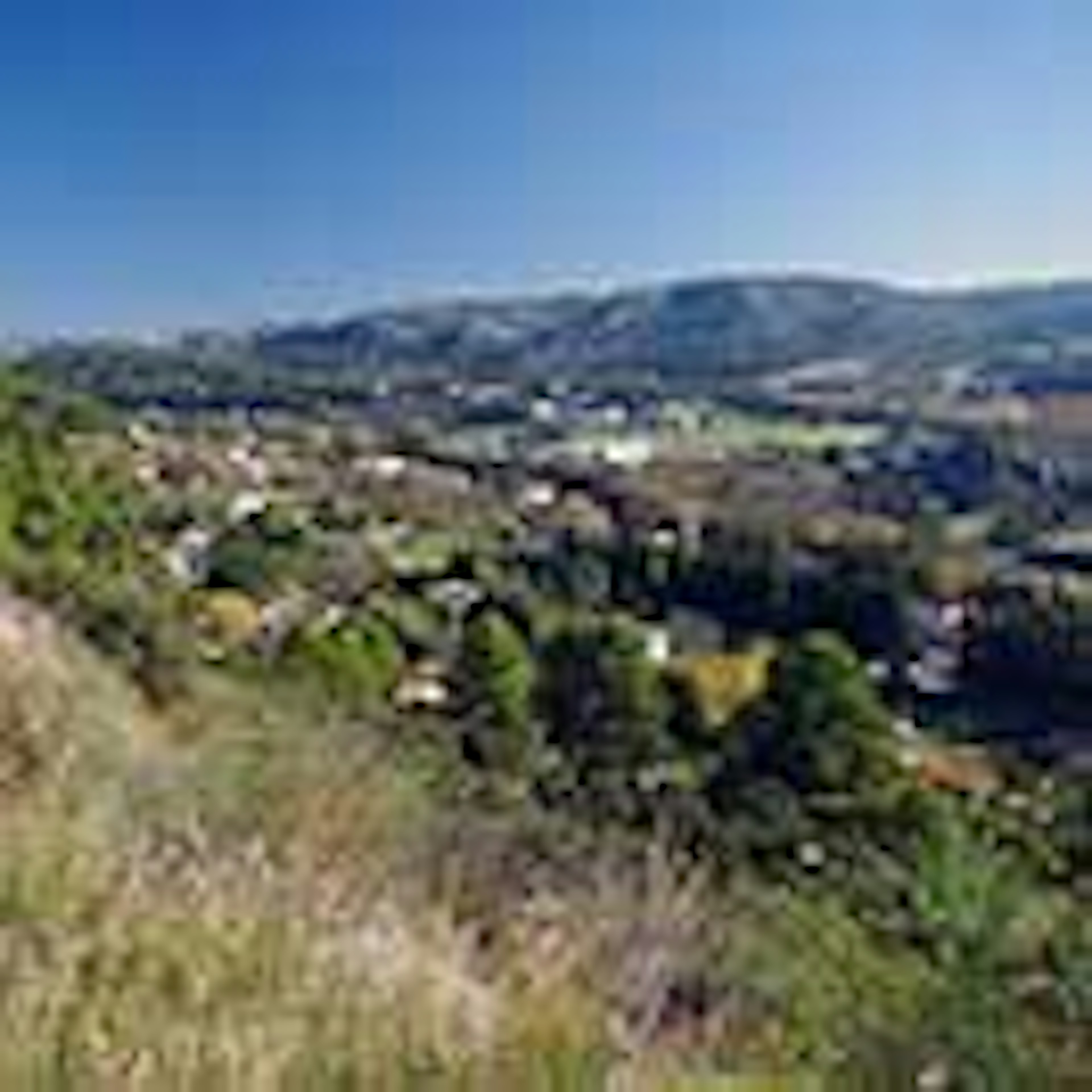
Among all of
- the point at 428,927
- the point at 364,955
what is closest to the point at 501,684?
the point at 428,927

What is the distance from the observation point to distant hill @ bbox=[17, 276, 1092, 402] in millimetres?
154375

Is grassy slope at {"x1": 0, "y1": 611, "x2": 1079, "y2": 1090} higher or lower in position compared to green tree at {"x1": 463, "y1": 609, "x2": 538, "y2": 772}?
higher

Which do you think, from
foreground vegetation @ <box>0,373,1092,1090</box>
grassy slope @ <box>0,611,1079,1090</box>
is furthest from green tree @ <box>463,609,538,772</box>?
grassy slope @ <box>0,611,1079,1090</box>

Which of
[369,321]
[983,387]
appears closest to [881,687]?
[983,387]

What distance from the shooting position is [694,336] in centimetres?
17575

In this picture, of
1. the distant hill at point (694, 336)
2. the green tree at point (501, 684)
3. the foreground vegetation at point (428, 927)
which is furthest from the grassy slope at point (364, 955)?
the distant hill at point (694, 336)

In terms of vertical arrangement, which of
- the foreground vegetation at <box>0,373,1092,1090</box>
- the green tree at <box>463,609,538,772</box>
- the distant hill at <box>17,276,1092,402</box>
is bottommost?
the distant hill at <box>17,276,1092,402</box>

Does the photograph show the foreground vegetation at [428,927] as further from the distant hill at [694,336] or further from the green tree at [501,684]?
the distant hill at [694,336]

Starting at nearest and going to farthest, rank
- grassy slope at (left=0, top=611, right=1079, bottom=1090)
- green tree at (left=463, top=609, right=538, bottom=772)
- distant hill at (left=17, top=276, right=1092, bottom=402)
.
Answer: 1. grassy slope at (left=0, top=611, right=1079, bottom=1090)
2. green tree at (left=463, top=609, right=538, bottom=772)
3. distant hill at (left=17, top=276, right=1092, bottom=402)

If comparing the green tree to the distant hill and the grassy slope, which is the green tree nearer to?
the grassy slope

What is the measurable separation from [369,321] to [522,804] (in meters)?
176

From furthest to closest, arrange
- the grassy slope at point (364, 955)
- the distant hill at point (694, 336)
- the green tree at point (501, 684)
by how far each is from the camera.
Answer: the distant hill at point (694, 336) → the green tree at point (501, 684) → the grassy slope at point (364, 955)

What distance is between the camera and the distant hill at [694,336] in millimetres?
154375

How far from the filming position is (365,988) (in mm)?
2996
